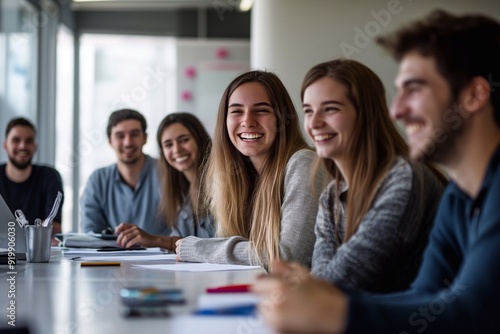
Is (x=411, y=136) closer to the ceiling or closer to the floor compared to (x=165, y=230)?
closer to the ceiling

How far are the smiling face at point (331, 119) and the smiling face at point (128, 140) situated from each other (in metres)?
2.86

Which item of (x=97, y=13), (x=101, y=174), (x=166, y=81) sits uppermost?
(x=97, y=13)

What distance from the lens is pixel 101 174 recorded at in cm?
486

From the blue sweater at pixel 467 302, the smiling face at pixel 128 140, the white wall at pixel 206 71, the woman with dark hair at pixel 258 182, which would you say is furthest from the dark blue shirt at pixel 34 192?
the blue sweater at pixel 467 302

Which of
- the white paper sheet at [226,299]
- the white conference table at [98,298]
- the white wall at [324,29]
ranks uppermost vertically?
the white wall at [324,29]

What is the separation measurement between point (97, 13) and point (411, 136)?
654 cm

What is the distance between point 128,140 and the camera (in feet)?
15.9

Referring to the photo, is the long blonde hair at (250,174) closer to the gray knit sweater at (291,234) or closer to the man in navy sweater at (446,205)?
the gray knit sweater at (291,234)

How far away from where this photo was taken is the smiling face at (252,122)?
2.78 m

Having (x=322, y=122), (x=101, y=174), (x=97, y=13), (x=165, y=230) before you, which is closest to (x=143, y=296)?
(x=322, y=122)

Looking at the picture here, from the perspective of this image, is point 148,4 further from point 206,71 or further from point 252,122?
point 252,122

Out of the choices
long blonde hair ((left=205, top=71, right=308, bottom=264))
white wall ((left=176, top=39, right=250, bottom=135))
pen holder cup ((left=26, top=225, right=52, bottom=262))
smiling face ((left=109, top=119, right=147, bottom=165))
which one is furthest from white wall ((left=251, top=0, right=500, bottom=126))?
pen holder cup ((left=26, top=225, right=52, bottom=262))

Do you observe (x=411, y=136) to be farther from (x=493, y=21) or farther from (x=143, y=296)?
(x=143, y=296)

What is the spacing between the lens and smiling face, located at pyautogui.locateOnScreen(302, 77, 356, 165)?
200 centimetres
